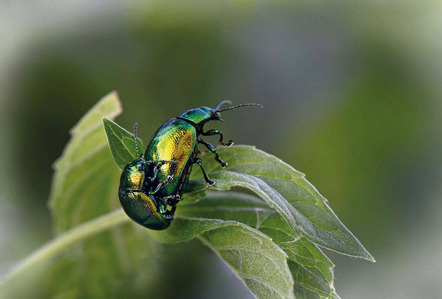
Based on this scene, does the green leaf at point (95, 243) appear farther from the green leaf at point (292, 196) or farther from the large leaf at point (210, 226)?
the green leaf at point (292, 196)

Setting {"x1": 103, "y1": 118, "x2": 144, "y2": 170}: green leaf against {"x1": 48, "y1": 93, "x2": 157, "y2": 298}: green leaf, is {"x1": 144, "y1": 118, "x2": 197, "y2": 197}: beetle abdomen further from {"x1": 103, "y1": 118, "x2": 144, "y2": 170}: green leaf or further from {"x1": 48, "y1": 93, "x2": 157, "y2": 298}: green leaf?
{"x1": 48, "y1": 93, "x2": 157, "y2": 298}: green leaf

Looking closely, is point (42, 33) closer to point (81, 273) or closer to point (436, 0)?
point (81, 273)

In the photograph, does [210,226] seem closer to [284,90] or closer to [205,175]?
[205,175]

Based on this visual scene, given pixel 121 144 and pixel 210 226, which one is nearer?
pixel 210 226

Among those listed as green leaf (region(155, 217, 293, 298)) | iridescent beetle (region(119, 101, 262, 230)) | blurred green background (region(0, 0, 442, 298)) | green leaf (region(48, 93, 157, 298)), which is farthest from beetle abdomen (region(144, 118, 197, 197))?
blurred green background (region(0, 0, 442, 298))

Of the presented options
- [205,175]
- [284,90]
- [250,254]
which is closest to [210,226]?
[250,254]

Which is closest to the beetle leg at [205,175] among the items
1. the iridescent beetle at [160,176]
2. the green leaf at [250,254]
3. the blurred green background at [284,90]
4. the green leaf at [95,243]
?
the iridescent beetle at [160,176]
